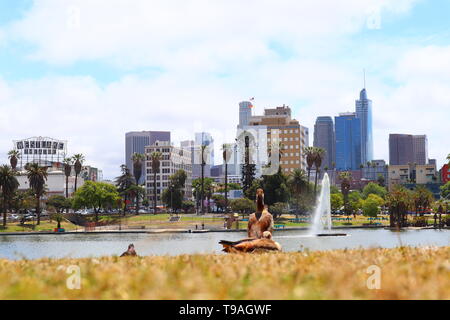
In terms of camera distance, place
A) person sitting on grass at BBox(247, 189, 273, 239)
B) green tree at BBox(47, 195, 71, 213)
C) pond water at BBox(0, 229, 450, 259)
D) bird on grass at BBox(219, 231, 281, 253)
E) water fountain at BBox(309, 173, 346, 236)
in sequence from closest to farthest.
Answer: bird on grass at BBox(219, 231, 281, 253), person sitting on grass at BBox(247, 189, 273, 239), pond water at BBox(0, 229, 450, 259), water fountain at BBox(309, 173, 346, 236), green tree at BBox(47, 195, 71, 213)

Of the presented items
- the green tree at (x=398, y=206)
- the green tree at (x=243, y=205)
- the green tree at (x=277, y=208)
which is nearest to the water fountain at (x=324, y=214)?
the green tree at (x=277, y=208)

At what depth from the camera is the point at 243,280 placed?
27.8 ft

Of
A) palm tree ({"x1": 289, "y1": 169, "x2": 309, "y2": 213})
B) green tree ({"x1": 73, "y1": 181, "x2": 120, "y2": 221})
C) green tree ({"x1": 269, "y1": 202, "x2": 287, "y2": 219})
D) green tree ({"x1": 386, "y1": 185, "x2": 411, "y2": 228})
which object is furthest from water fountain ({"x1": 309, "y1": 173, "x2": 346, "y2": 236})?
green tree ({"x1": 73, "y1": 181, "x2": 120, "y2": 221})

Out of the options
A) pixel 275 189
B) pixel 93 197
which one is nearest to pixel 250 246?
pixel 275 189

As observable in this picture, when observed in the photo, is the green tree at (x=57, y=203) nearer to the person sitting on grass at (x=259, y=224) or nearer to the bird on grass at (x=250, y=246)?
the person sitting on grass at (x=259, y=224)

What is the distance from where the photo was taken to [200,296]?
7.14 meters

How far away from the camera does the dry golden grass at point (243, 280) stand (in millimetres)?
7371

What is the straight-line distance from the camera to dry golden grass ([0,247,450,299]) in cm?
737

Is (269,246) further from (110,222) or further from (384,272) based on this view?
(110,222)

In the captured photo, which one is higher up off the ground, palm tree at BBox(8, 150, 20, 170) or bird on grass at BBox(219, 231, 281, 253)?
palm tree at BBox(8, 150, 20, 170)

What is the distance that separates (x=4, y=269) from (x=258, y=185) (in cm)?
13218

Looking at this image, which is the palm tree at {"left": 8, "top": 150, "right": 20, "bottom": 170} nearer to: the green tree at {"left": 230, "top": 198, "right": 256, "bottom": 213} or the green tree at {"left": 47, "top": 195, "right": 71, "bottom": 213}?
the green tree at {"left": 47, "top": 195, "right": 71, "bottom": 213}

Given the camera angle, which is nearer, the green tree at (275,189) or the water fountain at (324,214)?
the water fountain at (324,214)

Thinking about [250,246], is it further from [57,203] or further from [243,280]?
[57,203]
